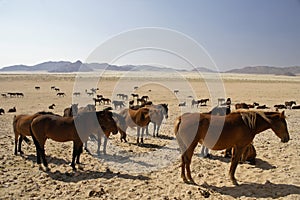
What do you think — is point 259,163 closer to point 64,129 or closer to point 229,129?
point 229,129

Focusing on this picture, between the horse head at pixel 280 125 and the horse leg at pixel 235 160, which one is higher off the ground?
the horse head at pixel 280 125

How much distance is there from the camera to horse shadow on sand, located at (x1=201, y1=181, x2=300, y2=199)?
6.49 m

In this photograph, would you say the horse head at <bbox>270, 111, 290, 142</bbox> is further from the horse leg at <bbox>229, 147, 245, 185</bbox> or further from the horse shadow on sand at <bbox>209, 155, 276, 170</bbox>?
the horse shadow on sand at <bbox>209, 155, 276, 170</bbox>

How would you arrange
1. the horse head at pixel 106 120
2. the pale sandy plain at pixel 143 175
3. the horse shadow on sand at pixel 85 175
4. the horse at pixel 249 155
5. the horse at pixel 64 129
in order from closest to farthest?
the pale sandy plain at pixel 143 175 → the horse shadow on sand at pixel 85 175 → the horse at pixel 64 129 → the horse at pixel 249 155 → the horse head at pixel 106 120

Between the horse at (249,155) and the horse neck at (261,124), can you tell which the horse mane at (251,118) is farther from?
the horse at (249,155)

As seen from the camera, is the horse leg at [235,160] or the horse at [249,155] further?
the horse at [249,155]

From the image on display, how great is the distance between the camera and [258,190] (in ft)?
22.2

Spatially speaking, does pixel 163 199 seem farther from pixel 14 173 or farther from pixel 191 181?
pixel 14 173

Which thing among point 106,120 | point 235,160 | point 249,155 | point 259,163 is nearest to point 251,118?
point 235,160

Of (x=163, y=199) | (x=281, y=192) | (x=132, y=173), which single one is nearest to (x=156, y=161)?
(x=132, y=173)

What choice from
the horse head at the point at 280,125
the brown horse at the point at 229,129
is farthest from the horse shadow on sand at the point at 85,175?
the horse head at the point at 280,125

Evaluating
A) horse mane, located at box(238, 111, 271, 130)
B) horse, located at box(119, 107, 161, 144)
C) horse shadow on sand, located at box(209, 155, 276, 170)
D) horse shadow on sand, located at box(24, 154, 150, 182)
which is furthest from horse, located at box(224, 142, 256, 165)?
horse, located at box(119, 107, 161, 144)

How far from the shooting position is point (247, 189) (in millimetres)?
6859

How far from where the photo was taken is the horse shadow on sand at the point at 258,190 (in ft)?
21.3
